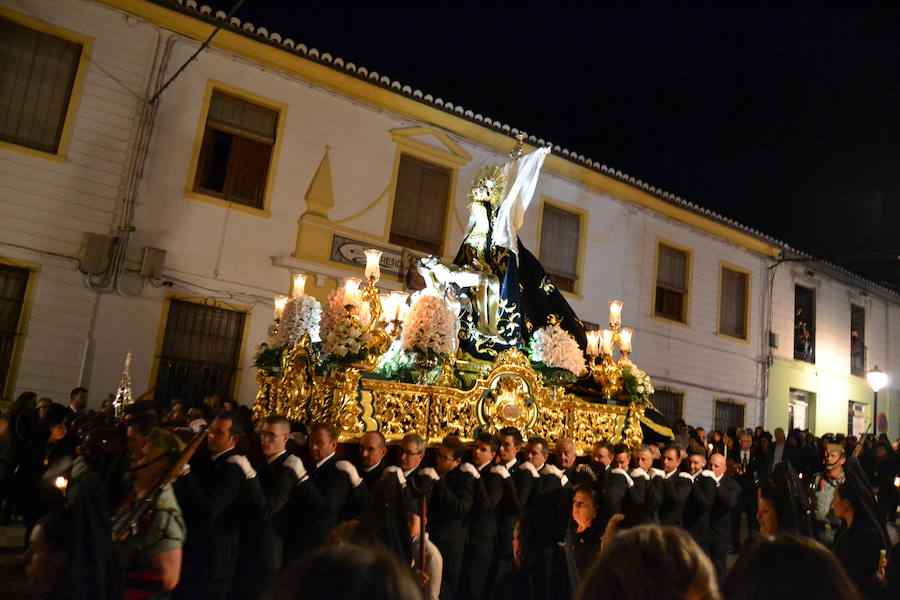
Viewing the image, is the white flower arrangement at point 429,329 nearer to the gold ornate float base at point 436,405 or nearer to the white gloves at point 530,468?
the gold ornate float base at point 436,405

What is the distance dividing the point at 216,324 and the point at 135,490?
8.28 meters

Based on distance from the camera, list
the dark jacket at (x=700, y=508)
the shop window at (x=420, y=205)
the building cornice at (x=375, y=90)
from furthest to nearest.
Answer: the shop window at (x=420, y=205) < the building cornice at (x=375, y=90) < the dark jacket at (x=700, y=508)

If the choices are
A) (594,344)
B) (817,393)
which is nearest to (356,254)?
(594,344)

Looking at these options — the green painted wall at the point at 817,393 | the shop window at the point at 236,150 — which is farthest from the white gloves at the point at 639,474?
the green painted wall at the point at 817,393

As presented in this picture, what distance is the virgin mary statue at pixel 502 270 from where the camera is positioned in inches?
326

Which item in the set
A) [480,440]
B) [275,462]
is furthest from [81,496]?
[480,440]

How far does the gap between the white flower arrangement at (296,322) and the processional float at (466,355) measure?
0.04ft

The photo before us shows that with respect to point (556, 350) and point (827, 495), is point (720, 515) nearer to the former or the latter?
point (827, 495)

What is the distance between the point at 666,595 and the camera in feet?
6.77

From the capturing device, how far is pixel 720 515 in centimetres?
772

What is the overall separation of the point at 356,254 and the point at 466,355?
16.9 feet

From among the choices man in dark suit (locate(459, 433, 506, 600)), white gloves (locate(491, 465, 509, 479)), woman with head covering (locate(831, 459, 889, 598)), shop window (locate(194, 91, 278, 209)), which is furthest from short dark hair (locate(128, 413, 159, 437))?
shop window (locate(194, 91, 278, 209))

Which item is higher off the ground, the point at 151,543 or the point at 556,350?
the point at 556,350

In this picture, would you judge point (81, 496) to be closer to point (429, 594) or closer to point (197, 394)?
point (429, 594)
